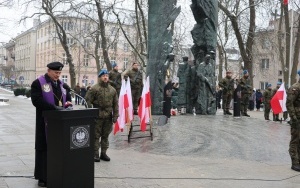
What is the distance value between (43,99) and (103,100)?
225 centimetres

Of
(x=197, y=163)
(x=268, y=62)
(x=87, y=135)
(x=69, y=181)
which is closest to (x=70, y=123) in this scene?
(x=87, y=135)

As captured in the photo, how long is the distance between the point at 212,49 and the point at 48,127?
1322 centimetres

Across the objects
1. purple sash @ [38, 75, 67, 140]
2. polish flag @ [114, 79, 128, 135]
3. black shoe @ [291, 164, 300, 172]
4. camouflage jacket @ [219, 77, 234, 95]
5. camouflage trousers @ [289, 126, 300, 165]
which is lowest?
black shoe @ [291, 164, 300, 172]

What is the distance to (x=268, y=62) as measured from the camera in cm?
6156

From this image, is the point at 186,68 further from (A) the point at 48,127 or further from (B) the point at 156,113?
(A) the point at 48,127

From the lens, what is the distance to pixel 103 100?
7934mm

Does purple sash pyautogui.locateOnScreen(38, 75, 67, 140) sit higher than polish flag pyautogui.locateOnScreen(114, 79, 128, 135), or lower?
higher

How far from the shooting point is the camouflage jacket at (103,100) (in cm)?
793

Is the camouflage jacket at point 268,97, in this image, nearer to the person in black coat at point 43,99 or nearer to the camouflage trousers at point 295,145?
the camouflage trousers at point 295,145

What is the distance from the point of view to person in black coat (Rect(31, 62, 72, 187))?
584cm

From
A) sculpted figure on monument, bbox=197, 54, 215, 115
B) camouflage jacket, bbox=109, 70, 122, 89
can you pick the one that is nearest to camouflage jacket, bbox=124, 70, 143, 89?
camouflage jacket, bbox=109, 70, 122, 89

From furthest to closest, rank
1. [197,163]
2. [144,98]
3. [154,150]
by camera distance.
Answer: [144,98], [154,150], [197,163]

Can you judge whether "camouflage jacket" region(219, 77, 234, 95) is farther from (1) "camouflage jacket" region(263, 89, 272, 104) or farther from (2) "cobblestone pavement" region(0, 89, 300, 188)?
(2) "cobblestone pavement" region(0, 89, 300, 188)

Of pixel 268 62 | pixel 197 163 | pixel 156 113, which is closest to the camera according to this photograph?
pixel 197 163
